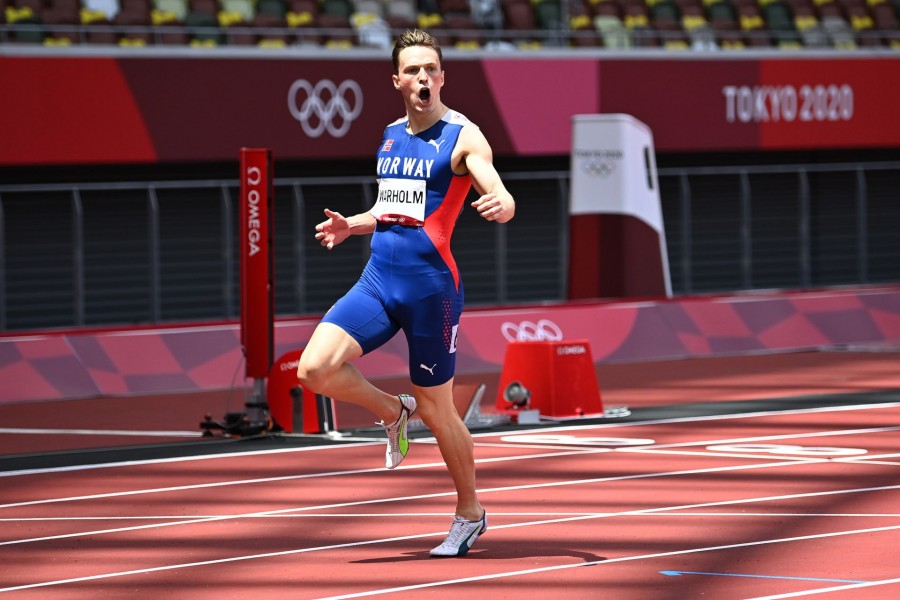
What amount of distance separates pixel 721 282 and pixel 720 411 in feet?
41.6

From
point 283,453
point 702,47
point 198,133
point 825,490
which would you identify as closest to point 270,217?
point 283,453

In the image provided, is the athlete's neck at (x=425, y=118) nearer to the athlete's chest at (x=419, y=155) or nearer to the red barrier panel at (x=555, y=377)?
the athlete's chest at (x=419, y=155)

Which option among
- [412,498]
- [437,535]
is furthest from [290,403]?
[437,535]

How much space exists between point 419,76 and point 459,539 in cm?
222

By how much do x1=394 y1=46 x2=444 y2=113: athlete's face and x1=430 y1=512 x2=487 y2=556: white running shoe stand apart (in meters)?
2.00

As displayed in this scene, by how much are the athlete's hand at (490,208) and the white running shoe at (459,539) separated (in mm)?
1676

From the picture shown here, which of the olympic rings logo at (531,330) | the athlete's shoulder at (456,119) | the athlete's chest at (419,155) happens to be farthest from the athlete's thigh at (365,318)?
the olympic rings logo at (531,330)

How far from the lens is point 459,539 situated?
841 centimetres

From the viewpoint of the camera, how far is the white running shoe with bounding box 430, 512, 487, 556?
8406 millimetres

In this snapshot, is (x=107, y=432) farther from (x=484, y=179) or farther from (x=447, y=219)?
(x=484, y=179)

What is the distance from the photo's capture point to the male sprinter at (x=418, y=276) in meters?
8.23

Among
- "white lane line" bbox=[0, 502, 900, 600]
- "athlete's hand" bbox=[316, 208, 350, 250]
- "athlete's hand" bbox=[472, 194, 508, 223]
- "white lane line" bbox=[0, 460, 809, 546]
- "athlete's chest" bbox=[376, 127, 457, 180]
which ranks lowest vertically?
"white lane line" bbox=[0, 460, 809, 546]

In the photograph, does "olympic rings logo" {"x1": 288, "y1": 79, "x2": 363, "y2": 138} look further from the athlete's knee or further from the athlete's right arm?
the athlete's knee

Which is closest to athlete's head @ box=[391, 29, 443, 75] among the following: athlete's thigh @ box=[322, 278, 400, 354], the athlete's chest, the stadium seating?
the athlete's chest
